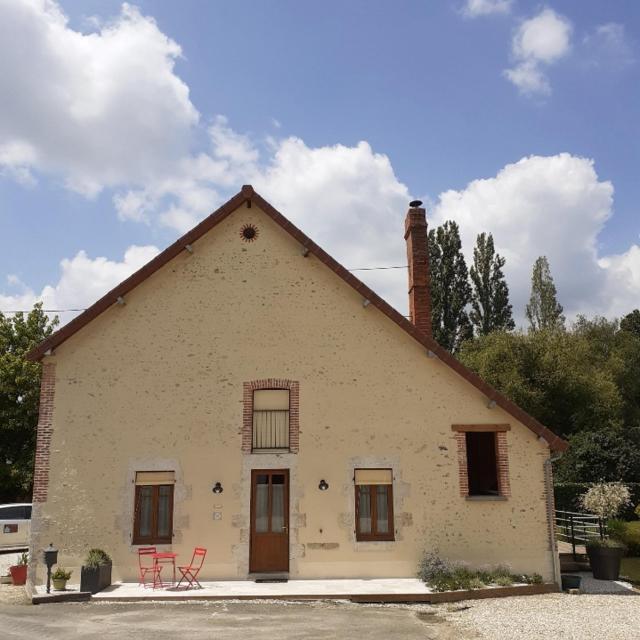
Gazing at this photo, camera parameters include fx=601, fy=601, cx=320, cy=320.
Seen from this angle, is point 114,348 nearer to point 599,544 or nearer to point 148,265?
point 148,265

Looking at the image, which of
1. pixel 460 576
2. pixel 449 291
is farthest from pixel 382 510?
pixel 449 291

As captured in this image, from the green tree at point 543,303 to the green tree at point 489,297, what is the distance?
5163 millimetres

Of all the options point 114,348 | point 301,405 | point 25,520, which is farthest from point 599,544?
point 25,520

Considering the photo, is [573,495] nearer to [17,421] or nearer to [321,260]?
[321,260]

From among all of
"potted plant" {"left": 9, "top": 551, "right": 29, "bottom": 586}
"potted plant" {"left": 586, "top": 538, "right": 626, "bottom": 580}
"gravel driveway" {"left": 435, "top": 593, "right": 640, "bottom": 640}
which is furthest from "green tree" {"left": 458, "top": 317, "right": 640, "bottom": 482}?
"potted plant" {"left": 9, "top": 551, "right": 29, "bottom": 586}

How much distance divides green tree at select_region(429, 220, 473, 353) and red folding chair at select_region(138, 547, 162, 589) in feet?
87.8

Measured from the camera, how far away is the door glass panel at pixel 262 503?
12359mm

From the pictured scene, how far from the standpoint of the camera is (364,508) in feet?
40.7

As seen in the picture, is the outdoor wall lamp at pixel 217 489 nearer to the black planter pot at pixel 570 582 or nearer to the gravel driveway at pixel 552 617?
the gravel driveway at pixel 552 617

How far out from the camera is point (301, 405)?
41.7ft

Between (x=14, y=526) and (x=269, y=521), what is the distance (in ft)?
33.5

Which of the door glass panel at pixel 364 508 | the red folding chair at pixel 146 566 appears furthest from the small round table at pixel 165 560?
the door glass panel at pixel 364 508

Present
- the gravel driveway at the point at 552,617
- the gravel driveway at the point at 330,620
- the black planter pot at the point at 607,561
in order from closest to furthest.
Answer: the gravel driveway at the point at 330,620 → the gravel driveway at the point at 552,617 → the black planter pot at the point at 607,561

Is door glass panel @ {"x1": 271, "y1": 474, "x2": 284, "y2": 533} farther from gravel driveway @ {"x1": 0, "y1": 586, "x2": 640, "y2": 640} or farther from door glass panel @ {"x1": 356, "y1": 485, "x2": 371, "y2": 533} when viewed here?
gravel driveway @ {"x1": 0, "y1": 586, "x2": 640, "y2": 640}
